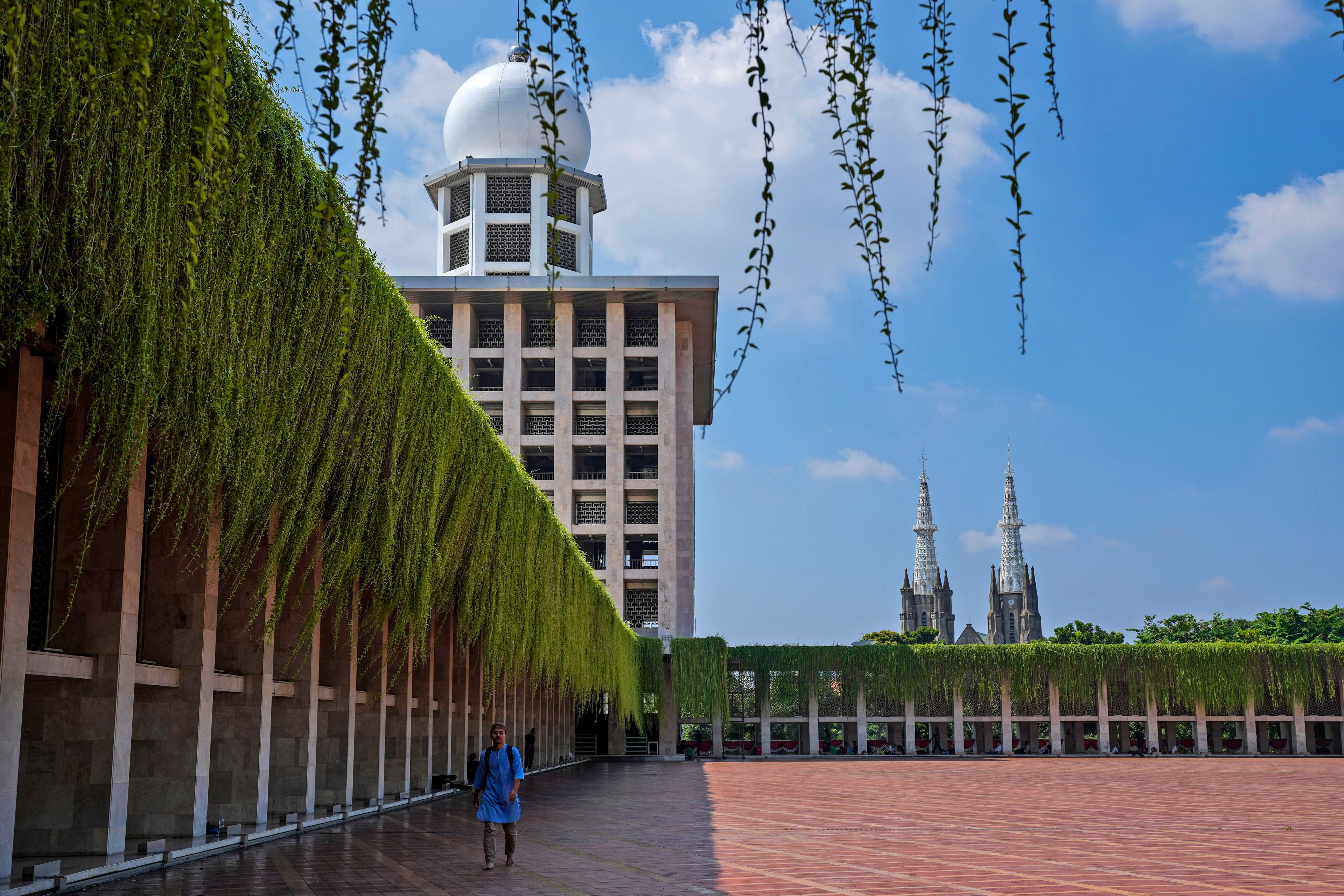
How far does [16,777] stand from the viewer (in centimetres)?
787

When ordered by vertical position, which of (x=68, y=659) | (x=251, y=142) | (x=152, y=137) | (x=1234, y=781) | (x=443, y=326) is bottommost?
(x=1234, y=781)

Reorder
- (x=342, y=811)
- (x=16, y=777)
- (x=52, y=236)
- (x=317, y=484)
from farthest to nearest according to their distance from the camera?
1. (x=342, y=811)
2. (x=317, y=484)
3. (x=16, y=777)
4. (x=52, y=236)

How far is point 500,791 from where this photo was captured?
1096 cm

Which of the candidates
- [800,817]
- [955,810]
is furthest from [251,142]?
[955,810]

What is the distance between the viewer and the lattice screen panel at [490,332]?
59125 millimetres

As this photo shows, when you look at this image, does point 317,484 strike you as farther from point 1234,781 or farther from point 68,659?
point 1234,781

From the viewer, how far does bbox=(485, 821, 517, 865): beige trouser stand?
34.7ft

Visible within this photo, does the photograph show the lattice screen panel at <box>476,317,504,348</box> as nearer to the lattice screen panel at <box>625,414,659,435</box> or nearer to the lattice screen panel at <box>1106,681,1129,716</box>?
the lattice screen panel at <box>625,414,659,435</box>

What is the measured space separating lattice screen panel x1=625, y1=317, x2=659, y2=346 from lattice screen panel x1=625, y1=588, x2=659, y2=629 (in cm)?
1190

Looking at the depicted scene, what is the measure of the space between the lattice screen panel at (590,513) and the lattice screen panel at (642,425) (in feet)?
12.5

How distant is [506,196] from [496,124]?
3.55 metres

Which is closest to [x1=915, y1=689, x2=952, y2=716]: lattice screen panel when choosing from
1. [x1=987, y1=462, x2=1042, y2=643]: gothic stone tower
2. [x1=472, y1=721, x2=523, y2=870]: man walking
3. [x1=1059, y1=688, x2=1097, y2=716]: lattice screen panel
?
[x1=1059, y1=688, x2=1097, y2=716]: lattice screen panel

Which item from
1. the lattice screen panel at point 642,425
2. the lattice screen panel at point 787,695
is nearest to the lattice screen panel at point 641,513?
the lattice screen panel at point 642,425

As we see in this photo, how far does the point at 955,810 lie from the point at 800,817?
2.75 meters
